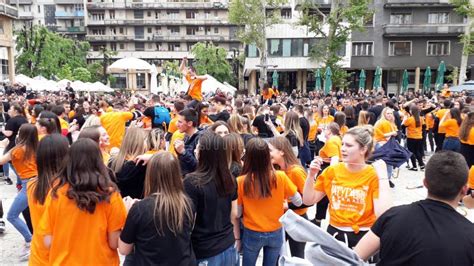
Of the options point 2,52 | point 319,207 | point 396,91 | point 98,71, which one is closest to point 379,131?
point 319,207

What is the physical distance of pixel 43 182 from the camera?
328 cm

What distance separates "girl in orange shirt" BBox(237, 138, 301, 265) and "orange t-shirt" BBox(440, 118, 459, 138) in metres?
6.22

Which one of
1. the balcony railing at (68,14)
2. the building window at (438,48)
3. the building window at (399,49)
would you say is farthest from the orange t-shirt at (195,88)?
the balcony railing at (68,14)

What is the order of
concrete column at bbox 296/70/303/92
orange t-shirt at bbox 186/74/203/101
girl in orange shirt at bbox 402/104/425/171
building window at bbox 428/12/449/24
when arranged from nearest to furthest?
orange t-shirt at bbox 186/74/203/101, girl in orange shirt at bbox 402/104/425/171, building window at bbox 428/12/449/24, concrete column at bbox 296/70/303/92

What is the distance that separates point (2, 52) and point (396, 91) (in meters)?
43.9

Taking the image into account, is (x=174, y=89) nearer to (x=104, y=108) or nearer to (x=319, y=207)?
(x=104, y=108)

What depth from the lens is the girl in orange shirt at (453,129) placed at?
27.8 ft

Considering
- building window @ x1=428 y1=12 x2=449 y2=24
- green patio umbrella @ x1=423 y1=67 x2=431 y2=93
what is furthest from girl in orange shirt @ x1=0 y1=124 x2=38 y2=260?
building window @ x1=428 y1=12 x2=449 y2=24

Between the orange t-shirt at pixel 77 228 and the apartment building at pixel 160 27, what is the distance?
216 ft

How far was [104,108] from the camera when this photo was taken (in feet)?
33.7

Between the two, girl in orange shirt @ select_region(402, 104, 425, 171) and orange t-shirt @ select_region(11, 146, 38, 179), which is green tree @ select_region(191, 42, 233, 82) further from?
orange t-shirt @ select_region(11, 146, 38, 179)

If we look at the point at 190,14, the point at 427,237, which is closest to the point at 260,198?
the point at 427,237

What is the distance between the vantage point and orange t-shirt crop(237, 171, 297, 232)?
3.70 m

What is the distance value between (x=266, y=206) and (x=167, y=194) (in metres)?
1.20
